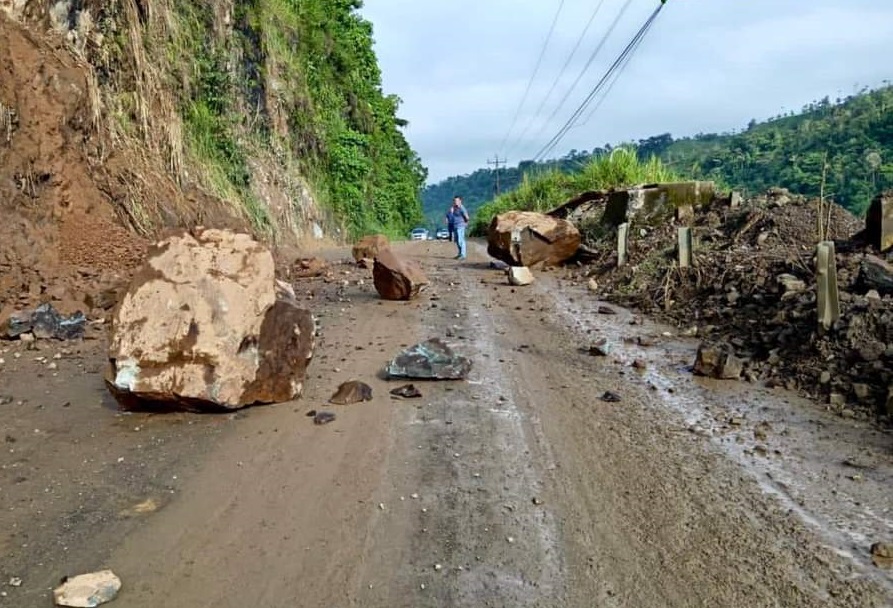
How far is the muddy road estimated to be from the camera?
3314 mm

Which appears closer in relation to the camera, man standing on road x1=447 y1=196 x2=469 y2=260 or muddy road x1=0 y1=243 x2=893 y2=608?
muddy road x1=0 y1=243 x2=893 y2=608

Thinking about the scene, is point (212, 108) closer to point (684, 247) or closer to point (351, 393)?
point (684, 247)

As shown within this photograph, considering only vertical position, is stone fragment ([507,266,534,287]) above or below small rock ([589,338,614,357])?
above

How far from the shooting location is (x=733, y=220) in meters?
13.1

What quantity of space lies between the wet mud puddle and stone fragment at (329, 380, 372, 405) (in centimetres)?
233

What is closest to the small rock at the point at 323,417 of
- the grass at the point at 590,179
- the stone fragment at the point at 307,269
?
the stone fragment at the point at 307,269

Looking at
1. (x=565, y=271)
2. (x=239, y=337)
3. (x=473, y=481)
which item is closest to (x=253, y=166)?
(x=565, y=271)

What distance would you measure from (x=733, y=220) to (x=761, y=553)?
10.6 metres

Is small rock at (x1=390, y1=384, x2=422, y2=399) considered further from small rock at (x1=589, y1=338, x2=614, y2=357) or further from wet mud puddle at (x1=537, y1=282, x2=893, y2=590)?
small rock at (x1=589, y1=338, x2=614, y2=357)

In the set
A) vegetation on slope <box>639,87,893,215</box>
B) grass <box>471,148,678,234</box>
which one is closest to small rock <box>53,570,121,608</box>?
vegetation on slope <box>639,87,893,215</box>

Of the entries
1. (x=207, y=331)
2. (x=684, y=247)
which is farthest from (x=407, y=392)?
(x=684, y=247)

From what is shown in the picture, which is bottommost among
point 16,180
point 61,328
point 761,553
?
point 761,553

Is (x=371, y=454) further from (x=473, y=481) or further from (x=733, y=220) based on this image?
(x=733, y=220)

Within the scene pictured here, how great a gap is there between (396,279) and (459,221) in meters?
8.86
